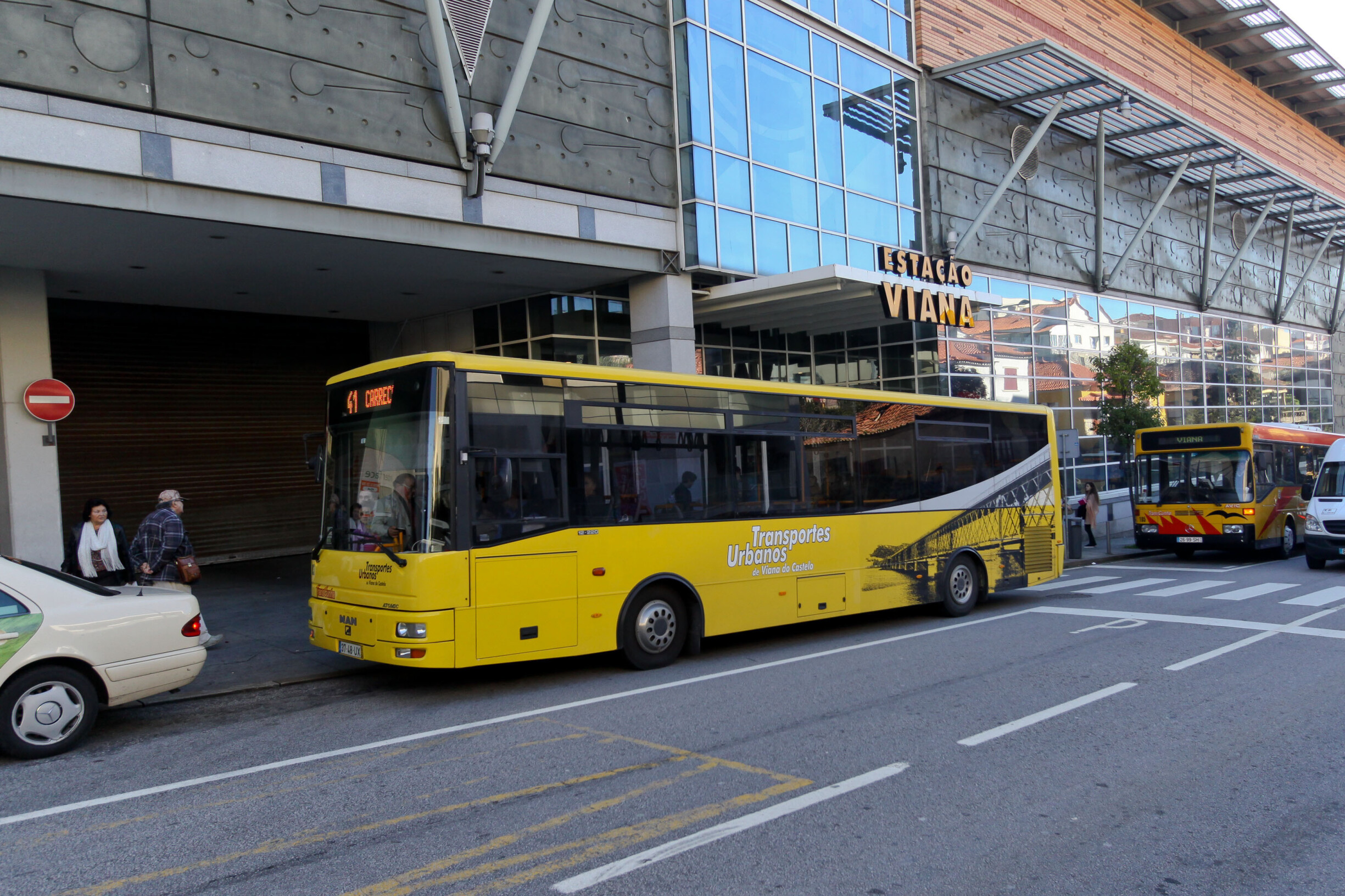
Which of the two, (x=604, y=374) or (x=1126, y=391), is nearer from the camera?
(x=604, y=374)

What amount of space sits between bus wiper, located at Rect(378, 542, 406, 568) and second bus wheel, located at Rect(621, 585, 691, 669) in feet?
7.36

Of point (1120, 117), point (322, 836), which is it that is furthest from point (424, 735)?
point (1120, 117)

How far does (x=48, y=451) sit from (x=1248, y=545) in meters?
20.4

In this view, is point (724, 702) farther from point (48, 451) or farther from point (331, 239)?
point (48, 451)

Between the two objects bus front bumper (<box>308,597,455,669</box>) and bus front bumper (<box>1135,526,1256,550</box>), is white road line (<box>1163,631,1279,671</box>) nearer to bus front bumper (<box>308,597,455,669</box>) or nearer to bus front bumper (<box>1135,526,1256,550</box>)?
bus front bumper (<box>308,597,455,669</box>)

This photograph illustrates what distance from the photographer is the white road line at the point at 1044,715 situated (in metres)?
6.52

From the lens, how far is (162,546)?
10031 mm

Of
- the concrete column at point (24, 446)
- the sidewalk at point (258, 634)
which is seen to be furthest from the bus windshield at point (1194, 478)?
the concrete column at point (24, 446)

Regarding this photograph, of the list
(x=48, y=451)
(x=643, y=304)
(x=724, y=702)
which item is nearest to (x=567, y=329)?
(x=643, y=304)

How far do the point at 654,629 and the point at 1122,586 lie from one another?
966cm

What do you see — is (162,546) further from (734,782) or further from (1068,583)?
(1068,583)

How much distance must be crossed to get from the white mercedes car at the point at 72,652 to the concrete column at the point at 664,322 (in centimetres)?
1119

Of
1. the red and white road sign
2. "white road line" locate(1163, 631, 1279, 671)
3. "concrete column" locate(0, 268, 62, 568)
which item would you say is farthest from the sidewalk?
"white road line" locate(1163, 631, 1279, 671)

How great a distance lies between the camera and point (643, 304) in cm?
1781
